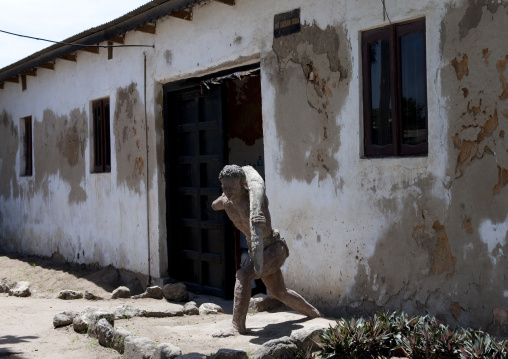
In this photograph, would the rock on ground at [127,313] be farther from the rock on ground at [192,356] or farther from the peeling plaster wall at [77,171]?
the peeling plaster wall at [77,171]

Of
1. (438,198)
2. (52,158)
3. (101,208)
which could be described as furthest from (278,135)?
(52,158)

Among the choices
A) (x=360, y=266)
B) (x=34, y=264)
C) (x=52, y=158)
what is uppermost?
(x=52, y=158)

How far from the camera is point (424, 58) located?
18.4 ft

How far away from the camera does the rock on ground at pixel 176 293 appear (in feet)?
26.7

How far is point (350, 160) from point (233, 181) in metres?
1.35

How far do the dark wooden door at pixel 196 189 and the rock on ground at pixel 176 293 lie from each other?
1.24 ft

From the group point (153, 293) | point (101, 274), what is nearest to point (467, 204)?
point (153, 293)

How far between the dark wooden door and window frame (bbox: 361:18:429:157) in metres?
2.41

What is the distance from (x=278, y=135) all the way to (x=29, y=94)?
26.1 ft

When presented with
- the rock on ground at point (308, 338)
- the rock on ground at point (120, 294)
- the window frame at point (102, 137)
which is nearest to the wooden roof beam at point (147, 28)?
the window frame at point (102, 137)

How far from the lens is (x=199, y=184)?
27.7 ft

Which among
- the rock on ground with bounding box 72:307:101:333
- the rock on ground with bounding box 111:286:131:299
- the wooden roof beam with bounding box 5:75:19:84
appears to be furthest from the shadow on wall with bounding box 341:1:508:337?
the wooden roof beam with bounding box 5:75:19:84

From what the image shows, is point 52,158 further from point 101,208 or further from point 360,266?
point 360,266

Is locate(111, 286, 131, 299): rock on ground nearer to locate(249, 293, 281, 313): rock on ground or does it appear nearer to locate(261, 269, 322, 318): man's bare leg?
locate(249, 293, 281, 313): rock on ground
